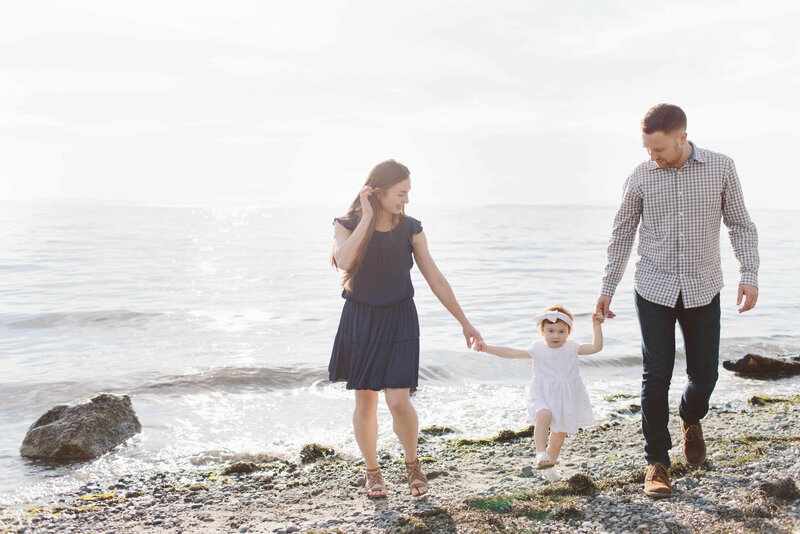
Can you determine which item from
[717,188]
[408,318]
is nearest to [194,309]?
[408,318]

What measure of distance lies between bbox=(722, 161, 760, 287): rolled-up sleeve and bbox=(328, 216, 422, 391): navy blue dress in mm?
1973

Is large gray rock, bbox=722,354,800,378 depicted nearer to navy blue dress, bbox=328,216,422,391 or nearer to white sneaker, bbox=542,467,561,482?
white sneaker, bbox=542,467,561,482

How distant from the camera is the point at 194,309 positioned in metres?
18.1

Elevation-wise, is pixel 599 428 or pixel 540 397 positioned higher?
pixel 540 397

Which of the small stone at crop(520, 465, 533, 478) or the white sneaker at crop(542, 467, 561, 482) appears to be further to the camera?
the small stone at crop(520, 465, 533, 478)

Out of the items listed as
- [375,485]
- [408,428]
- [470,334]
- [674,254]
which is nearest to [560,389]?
[470,334]

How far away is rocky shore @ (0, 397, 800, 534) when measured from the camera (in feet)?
13.2

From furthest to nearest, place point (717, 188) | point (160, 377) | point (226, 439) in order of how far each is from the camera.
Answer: point (160, 377) → point (226, 439) → point (717, 188)

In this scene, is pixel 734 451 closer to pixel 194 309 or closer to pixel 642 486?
pixel 642 486

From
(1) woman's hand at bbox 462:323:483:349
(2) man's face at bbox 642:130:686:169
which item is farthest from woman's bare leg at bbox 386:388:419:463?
(2) man's face at bbox 642:130:686:169

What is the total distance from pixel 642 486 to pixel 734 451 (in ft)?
4.06

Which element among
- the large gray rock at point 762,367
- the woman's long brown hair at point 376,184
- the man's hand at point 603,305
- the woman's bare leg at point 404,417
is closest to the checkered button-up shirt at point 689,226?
the man's hand at point 603,305

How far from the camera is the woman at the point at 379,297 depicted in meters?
4.60

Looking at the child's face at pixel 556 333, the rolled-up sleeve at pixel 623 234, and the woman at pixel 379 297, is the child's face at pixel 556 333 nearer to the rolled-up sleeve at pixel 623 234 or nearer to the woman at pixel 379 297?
the rolled-up sleeve at pixel 623 234
